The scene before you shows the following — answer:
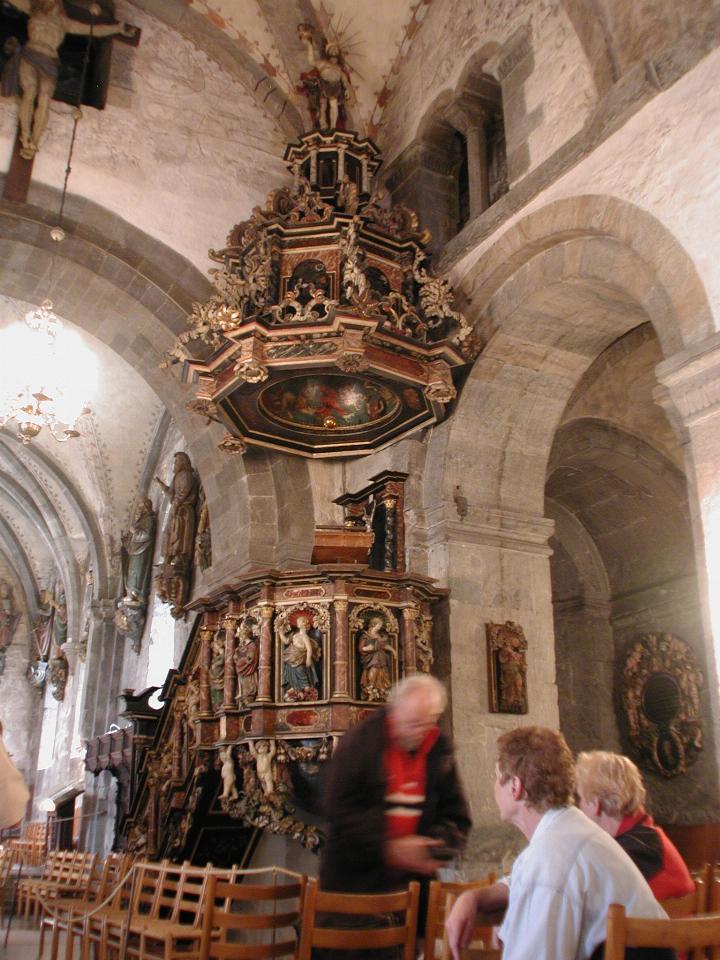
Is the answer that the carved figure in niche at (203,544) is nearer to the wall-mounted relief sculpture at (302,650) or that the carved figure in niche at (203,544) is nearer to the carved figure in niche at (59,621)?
the wall-mounted relief sculpture at (302,650)

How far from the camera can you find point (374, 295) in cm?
845

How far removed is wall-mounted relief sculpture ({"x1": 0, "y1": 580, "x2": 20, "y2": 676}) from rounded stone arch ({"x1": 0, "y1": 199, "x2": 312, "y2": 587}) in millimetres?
12633

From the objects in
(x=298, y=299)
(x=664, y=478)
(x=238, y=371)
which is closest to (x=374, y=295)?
(x=298, y=299)

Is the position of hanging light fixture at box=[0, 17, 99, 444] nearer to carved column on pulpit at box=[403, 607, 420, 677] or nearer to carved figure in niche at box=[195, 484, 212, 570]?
carved figure in niche at box=[195, 484, 212, 570]

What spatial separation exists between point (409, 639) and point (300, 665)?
2.97ft

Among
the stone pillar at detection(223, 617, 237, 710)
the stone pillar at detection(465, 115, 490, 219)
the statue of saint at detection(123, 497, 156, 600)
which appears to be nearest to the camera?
the stone pillar at detection(223, 617, 237, 710)

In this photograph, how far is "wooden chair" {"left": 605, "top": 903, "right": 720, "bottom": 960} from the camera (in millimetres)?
2018

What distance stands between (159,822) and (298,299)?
5.13 metres

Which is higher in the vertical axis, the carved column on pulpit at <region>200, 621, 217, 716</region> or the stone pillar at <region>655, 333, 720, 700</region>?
the stone pillar at <region>655, 333, 720, 700</region>

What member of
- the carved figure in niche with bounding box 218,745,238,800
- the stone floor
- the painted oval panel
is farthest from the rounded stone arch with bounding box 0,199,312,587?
the stone floor

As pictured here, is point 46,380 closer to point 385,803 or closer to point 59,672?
point 385,803

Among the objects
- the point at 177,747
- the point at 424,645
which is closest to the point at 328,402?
the point at 424,645

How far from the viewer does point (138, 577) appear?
15.1 m

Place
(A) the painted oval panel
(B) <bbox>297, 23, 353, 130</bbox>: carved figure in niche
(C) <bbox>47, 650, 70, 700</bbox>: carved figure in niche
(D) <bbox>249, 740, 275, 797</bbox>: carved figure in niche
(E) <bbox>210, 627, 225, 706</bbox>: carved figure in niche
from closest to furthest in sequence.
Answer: (D) <bbox>249, 740, 275, 797</bbox>: carved figure in niche → (E) <bbox>210, 627, 225, 706</bbox>: carved figure in niche → (A) the painted oval panel → (B) <bbox>297, 23, 353, 130</bbox>: carved figure in niche → (C) <bbox>47, 650, 70, 700</bbox>: carved figure in niche
